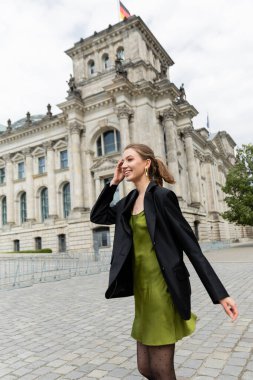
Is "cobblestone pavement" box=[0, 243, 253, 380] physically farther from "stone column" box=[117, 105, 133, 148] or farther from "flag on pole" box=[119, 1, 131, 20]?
"flag on pole" box=[119, 1, 131, 20]

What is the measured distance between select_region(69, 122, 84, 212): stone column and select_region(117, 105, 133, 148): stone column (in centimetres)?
553

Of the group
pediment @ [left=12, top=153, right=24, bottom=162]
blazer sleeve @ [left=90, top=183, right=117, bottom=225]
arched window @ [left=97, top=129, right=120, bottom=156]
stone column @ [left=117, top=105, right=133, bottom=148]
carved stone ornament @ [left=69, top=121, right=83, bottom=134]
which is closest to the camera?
blazer sleeve @ [left=90, top=183, right=117, bottom=225]

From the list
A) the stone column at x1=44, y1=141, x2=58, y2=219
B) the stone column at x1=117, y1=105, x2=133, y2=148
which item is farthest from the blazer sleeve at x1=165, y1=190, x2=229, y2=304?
the stone column at x1=44, y1=141, x2=58, y2=219

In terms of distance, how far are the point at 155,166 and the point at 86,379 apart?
2712 mm

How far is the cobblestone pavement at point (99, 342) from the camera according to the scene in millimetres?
4086

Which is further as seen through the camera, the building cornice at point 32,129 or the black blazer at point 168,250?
the building cornice at point 32,129

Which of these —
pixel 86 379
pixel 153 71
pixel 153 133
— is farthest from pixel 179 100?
pixel 86 379

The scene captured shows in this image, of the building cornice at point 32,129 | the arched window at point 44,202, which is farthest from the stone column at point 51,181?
the building cornice at point 32,129

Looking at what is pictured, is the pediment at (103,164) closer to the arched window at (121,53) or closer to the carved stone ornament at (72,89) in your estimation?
the carved stone ornament at (72,89)

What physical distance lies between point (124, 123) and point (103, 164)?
199 inches

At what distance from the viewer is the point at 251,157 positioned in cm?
3716

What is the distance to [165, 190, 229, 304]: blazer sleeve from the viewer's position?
7.60 ft

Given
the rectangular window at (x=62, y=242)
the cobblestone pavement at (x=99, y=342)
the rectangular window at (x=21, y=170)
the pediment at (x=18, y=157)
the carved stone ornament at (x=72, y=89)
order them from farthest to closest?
1. the rectangular window at (x=21, y=170)
2. the pediment at (x=18, y=157)
3. the rectangular window at (x=62, y=242)
4. the carved stone ornament at (x=72, y=89)
5. the cobblestone pavement at (x=99, y=342)

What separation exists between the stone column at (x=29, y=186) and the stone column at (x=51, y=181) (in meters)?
3.04
